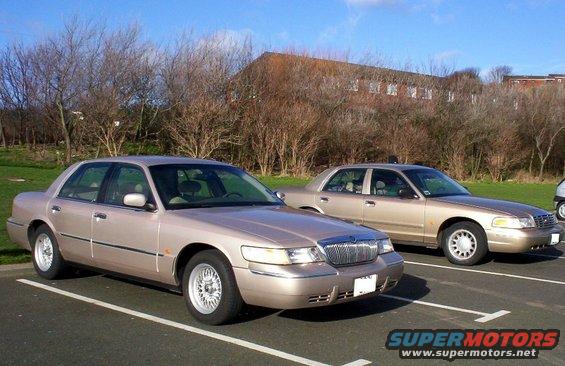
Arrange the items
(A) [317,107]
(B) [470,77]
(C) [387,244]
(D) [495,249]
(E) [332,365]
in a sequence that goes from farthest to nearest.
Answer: (B) [470,77] < (A) [317,107] < (D) [495,249] < (C) [387,244] < (E) [332,365]

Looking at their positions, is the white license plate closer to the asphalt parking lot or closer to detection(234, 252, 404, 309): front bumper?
detection(234, 252, 404, 309): front bumper

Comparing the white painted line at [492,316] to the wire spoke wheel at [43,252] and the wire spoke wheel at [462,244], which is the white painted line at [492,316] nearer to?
the wire spoke wheel at [462,244]

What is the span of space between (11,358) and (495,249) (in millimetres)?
6979

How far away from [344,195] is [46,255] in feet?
16.9

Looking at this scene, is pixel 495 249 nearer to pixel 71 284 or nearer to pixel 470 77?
pixel 71 284

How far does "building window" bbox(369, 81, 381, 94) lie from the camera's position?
37.9 metres

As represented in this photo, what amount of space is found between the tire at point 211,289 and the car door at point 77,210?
1.61 m

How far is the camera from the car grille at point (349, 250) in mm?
5695

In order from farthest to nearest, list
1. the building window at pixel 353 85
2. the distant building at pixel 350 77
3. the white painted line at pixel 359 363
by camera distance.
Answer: the building window at pixel 353 85 < the distant building at pixel 350 77 < the white painted line at pixel 359 363

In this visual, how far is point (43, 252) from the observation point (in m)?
7.83

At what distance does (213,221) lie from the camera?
19.7ft

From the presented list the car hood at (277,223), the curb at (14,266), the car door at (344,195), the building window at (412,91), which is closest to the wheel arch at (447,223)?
the car door at (344,195)

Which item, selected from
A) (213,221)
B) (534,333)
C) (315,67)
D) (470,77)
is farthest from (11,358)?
(470,77)

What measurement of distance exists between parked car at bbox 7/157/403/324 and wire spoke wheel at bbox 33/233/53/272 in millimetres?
12
